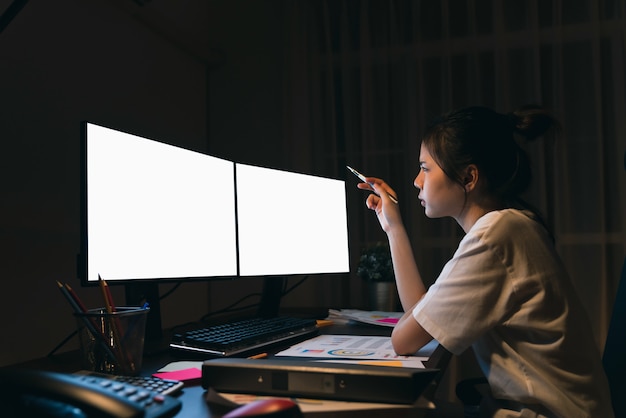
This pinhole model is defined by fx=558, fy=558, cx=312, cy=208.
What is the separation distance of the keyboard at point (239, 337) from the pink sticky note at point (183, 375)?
0.29 feet

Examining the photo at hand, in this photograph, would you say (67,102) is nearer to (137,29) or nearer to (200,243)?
(137,29)

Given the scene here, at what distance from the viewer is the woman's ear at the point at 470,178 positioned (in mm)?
1181

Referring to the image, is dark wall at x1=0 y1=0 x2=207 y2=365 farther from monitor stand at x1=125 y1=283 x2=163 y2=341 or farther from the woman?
the woman

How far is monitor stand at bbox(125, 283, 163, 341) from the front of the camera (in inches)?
44.6

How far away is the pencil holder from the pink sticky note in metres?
0.05

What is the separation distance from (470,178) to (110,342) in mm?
775

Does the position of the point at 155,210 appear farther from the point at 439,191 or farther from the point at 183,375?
the point at 439,191

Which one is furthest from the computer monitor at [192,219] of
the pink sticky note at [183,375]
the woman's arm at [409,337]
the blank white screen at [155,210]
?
the woman's arm at [409,337]

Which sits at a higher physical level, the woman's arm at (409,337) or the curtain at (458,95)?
the curtain at (458,95)

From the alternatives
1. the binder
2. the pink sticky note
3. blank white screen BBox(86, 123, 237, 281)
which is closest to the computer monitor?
blank white screen BBox(86, 123, 237, 281)

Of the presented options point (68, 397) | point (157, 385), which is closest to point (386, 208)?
point (157, 385)

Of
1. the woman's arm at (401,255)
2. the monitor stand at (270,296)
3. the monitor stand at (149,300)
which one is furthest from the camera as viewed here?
the monitor stand at (270,296)

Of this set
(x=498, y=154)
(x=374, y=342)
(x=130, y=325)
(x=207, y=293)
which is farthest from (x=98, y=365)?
(x=207, y=293)

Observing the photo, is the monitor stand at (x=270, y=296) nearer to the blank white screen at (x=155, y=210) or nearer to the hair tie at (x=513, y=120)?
the blank white screen at (x=155, y=210)
